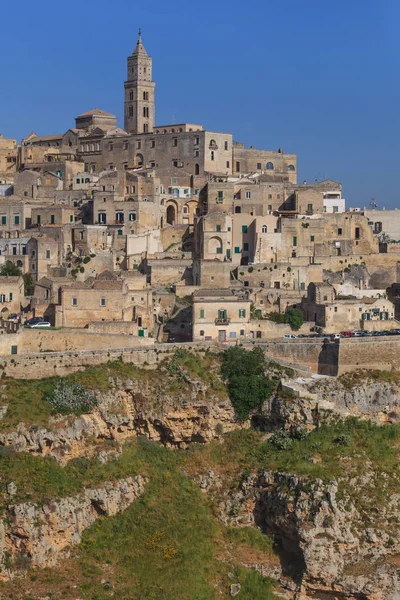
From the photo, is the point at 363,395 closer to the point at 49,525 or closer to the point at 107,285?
the point at 107,285

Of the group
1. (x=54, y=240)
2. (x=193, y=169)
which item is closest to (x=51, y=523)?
(x=54, y=240)

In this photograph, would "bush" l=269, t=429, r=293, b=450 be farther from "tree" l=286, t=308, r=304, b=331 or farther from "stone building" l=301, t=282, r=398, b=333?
A: "stone building" l=301, t=282, r=398, b=333

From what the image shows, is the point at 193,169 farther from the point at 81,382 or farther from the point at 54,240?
the point at 81,382

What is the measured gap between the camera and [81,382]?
1790 inches

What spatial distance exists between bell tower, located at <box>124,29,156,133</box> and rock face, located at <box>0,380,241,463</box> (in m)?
35.3

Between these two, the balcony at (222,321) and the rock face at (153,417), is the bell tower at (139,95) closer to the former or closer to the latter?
the balcony at (222,321)

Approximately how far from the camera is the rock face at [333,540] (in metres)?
41.0

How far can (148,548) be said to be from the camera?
134ft

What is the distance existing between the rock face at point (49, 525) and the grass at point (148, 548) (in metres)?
0.38

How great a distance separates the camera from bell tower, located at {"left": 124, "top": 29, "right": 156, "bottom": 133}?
7894cm

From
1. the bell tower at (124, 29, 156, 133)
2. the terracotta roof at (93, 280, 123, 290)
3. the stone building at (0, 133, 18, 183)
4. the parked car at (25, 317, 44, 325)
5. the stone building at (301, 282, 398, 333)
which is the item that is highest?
the bell tower at (124, 29, 156, 133)

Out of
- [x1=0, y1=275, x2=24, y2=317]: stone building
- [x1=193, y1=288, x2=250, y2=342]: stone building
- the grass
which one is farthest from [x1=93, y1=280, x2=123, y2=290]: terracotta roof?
the grass

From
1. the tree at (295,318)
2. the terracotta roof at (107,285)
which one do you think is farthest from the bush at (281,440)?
the terracotta roof at (107,285)

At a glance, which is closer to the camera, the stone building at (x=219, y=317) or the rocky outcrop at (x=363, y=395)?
the rocky outcrop at (x=363, y=395)
